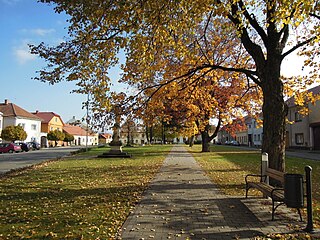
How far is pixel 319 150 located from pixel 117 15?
116 ft

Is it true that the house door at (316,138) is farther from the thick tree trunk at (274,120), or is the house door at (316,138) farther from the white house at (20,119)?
the white house at (20,119)

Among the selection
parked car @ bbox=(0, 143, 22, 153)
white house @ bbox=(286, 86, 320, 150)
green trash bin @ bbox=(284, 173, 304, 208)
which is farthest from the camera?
parked car @ bbox=(0, 143, 22, 153)

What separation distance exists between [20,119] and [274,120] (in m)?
60.7

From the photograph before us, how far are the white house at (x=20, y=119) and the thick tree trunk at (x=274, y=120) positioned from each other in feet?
193

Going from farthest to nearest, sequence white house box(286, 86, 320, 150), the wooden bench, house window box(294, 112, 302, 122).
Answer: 1. house window box(294, 112, 302, 122)
2. white house box(286, 86, 320, 150)
3. the wooden bench

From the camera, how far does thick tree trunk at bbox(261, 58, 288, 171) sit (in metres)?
9.71

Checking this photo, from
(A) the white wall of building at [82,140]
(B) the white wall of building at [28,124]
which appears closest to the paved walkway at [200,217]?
(B) the white wall of building at [28,124]

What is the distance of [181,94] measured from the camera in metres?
15.0

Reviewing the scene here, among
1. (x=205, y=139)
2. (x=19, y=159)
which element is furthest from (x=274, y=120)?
(x=205, y=139)

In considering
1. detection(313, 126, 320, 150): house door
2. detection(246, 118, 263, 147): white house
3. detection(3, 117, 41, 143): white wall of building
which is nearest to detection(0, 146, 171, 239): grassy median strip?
detection(313, 126, 320, 150): house door

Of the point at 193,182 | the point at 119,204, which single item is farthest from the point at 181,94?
the point at 119,204

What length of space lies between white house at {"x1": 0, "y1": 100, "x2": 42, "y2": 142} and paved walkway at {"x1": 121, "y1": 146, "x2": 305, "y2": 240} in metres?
58.3

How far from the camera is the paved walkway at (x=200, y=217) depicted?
5320mm

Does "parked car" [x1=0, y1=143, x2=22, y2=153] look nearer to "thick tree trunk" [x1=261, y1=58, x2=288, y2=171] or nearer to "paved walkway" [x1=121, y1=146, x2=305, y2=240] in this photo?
"paved walkway" [x1=121, y1=146, x2=305, y2=240]
